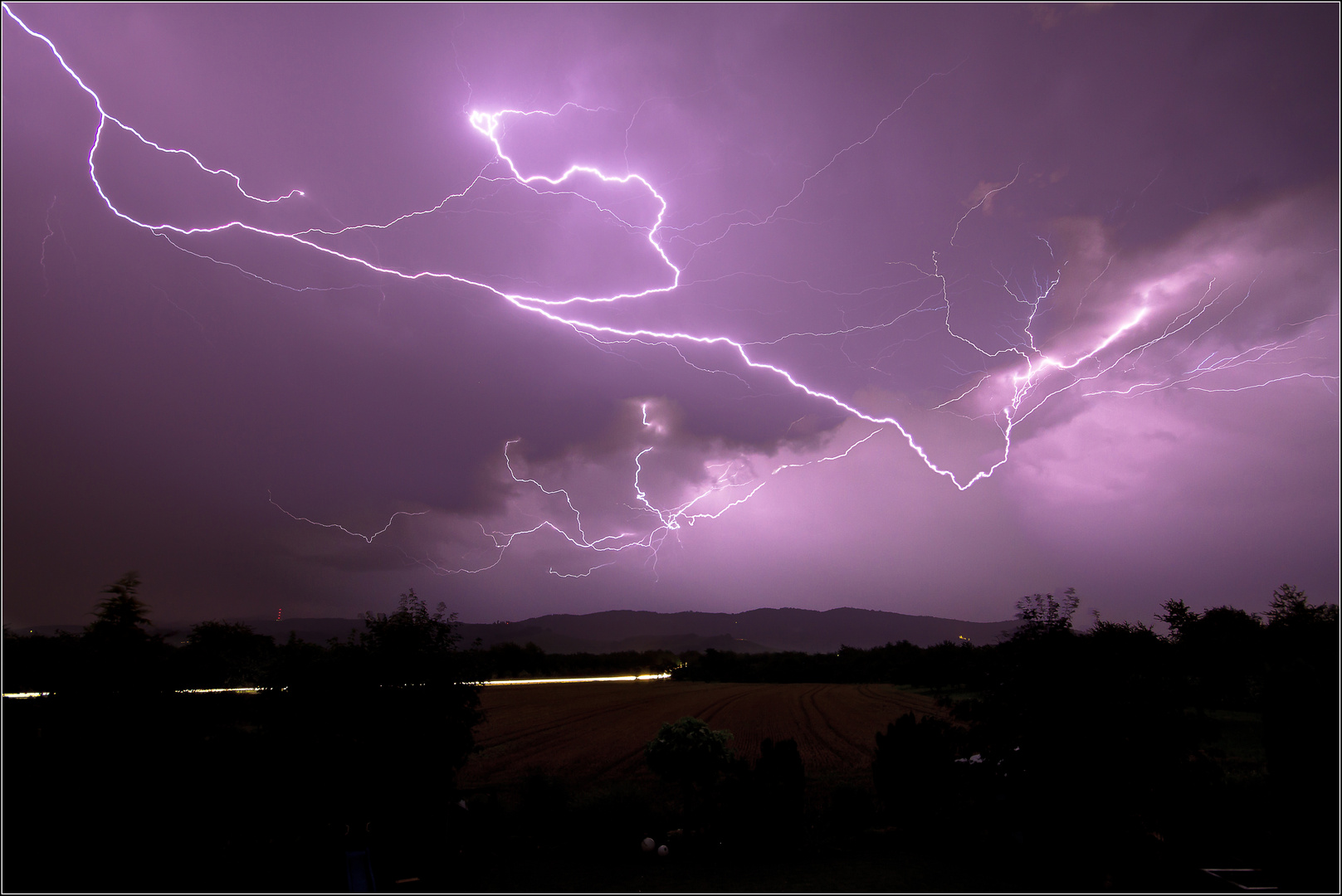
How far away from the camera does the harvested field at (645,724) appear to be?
1986 centimetres

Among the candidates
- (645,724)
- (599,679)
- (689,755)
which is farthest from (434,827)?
(599,679)

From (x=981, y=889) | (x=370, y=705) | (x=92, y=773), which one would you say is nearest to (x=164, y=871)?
(x=92, y=773)

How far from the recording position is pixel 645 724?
3281 centimetres

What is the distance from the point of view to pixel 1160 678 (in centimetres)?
762

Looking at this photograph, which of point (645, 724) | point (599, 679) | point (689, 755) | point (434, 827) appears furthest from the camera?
point (599, 679)

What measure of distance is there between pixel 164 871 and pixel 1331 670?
44.0ft

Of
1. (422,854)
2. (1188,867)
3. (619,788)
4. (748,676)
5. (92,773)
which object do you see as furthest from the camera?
(748,676)

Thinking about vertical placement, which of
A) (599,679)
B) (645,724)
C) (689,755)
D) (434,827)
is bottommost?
(599,679)

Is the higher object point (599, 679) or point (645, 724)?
point (645, 724)

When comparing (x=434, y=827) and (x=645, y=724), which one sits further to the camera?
(x=645, y=724)

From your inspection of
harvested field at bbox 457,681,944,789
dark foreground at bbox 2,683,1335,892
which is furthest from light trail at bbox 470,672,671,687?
dark foreground at bbox 2,683,1335,892

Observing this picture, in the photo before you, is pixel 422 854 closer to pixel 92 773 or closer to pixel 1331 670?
pixel 92 773

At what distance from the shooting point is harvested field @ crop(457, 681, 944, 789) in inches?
782

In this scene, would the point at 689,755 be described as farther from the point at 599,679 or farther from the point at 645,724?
the point at 599,679
